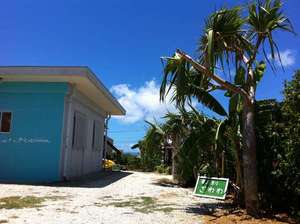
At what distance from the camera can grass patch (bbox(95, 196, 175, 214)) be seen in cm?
905

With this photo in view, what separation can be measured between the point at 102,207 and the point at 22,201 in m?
2.20

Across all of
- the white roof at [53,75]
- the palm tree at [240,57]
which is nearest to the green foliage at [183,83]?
the palm tree at [240,57]

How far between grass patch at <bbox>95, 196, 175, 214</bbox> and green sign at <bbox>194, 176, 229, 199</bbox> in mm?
1845

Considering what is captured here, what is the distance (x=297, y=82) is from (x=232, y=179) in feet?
14.5

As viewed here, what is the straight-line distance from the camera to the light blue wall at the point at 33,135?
601 inches

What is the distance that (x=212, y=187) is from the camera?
37.9 feet

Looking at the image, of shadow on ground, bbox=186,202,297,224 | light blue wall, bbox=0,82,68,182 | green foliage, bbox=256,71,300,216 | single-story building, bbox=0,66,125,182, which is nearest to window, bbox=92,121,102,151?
single-story building, bbox=0,66,125,182

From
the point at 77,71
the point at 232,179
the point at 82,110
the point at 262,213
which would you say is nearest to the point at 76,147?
the point at 82,110

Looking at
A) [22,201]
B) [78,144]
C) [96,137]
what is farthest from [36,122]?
[96,137]

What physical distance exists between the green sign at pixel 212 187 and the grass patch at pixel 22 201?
440 cm

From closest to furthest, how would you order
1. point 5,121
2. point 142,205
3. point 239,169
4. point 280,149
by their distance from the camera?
point 280,149 < point 142,205 < point 239,169 < point 5,121

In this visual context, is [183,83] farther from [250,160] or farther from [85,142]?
[85,142]

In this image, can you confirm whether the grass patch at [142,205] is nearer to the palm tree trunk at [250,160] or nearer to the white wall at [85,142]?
the palm tree trunk at [250,160]

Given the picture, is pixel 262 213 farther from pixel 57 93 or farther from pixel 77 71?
pixel 57 93
